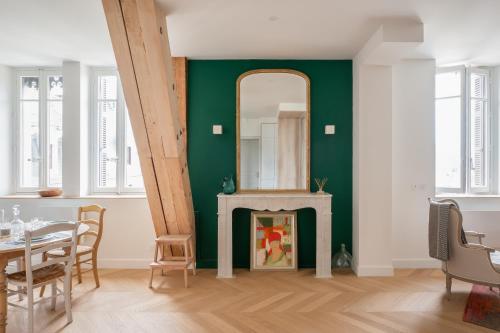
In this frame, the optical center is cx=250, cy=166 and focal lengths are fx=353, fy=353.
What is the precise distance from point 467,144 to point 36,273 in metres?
5.48

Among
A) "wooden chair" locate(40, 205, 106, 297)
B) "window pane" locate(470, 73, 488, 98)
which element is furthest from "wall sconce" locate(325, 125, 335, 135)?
"wooden chair" locate(40, 205, 106, 297)

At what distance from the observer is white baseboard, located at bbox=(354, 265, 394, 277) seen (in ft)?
14.4

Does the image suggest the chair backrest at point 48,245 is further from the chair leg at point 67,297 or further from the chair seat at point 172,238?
the chair seat at point 172,238

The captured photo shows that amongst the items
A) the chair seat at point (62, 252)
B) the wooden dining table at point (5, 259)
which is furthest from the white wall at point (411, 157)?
the wooden dining table at point (5, 259)

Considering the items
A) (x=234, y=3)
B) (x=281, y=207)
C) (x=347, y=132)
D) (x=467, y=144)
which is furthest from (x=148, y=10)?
(x=467, y=144)

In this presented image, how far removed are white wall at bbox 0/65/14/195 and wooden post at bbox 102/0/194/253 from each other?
248cm

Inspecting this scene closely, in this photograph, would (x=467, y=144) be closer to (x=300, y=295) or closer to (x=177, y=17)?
(x=300, y=295)

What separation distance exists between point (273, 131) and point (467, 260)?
8.45 ft

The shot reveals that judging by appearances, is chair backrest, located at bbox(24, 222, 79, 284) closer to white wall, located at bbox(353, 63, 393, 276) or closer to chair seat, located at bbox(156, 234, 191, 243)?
chair seat, located at bbox(156, 234, 191, 243)

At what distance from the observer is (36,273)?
306cm

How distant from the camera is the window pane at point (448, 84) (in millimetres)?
5074

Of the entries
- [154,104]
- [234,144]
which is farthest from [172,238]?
[154,104]

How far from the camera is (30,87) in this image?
5.16 m

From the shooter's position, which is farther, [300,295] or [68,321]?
[300,295]
